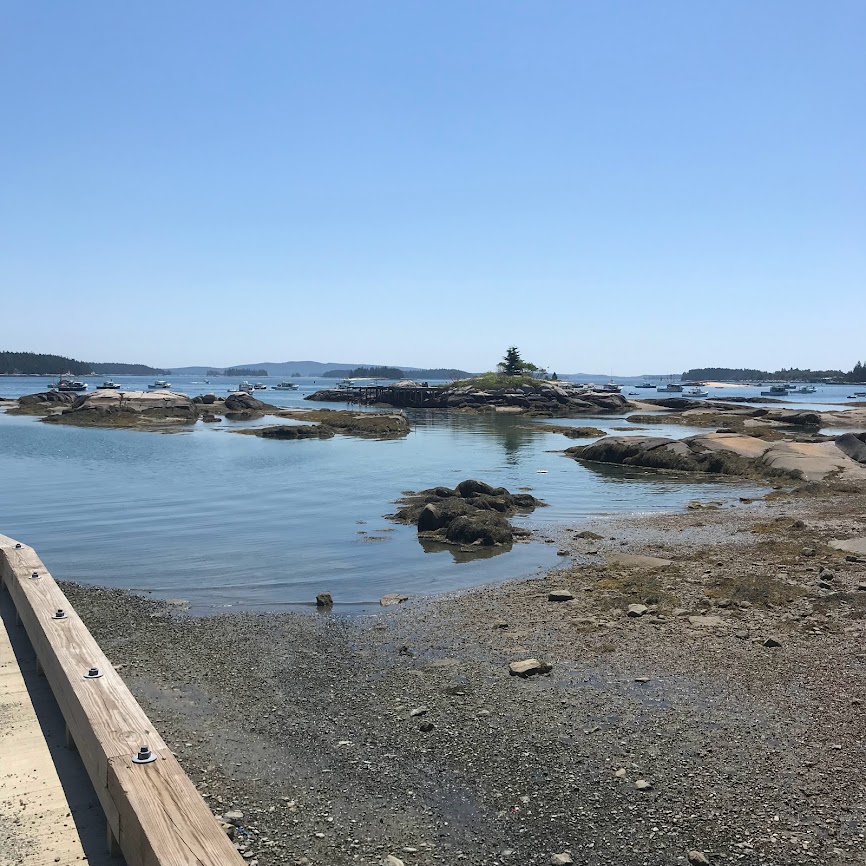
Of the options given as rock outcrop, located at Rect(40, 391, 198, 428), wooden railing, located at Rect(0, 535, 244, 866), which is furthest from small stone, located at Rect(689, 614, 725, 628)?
rock outcrop, located at Rect(40, 391, 198, 428)

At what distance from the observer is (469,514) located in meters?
20.3

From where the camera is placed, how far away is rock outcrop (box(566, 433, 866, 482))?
30281 mm

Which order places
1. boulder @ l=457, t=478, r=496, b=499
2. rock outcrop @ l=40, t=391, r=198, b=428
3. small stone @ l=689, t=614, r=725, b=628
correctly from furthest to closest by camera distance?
rock outcrop @ l=40, t=391, r=198, b=428 < boulder @ l=457, t=478, r=496, b=499 < small stone @ l=689, t=614, r=725, b=628

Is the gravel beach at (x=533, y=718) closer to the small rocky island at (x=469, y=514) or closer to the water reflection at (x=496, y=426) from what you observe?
the small rocky island at (x=469, y=514)

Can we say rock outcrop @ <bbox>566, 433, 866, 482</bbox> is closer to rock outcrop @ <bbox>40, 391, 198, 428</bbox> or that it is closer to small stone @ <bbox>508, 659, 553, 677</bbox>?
small stone @ <bbox>508, 659, 553, 677</bbox>

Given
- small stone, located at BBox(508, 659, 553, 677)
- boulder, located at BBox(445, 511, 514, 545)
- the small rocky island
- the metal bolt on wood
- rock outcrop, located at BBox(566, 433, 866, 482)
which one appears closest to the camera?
the metal bolt on wood

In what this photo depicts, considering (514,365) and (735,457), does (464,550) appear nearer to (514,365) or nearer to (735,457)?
(735,457)

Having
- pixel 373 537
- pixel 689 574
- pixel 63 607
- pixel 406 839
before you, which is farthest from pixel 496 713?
pixel 373 537

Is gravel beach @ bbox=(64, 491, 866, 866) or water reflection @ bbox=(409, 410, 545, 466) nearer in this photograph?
gravel beach @ bbox=(64, 491, 866, 866)

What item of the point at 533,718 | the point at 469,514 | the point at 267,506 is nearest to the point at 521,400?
the point at 267,506

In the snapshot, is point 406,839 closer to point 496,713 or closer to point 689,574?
point 496,713

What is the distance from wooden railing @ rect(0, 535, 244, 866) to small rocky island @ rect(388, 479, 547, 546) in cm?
1255

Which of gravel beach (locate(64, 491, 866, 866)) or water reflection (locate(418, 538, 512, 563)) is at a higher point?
gravel beach (locate(64, 491, 866, 866))

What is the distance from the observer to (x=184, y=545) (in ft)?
60.4
